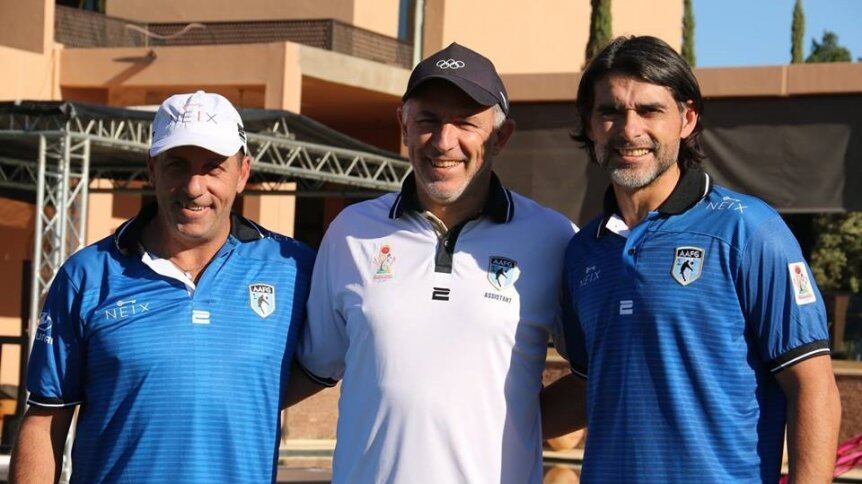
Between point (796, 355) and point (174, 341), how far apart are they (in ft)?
5.85

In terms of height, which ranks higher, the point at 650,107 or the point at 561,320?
the point at 650,107

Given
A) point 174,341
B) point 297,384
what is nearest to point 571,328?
point 297,384

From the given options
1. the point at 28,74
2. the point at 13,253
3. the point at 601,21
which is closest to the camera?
the point at 28,74

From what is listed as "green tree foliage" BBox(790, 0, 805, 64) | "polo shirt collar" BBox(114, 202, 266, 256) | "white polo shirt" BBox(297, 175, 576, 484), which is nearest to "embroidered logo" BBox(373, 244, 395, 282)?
"white polo shirt" BBox(297, 175, 576, 484)

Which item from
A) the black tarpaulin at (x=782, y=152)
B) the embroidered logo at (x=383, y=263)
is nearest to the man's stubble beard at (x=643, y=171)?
the embroidered logo at (x=383, y=263)

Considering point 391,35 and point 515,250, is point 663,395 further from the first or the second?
point 391,35

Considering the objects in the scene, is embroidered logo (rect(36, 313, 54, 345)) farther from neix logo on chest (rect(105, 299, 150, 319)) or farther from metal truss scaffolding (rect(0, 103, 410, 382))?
metal truss scaffolding (rect(0, 103, 410, 382))

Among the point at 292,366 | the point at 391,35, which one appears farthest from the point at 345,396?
the point at 391,35

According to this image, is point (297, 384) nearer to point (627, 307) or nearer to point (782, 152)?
point (627, 307)

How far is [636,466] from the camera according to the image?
13.2ft

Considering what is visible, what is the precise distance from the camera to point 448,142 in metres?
4.49

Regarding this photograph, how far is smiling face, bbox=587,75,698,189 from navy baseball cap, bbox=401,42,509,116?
395mm

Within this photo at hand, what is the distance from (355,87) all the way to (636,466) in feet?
60.7

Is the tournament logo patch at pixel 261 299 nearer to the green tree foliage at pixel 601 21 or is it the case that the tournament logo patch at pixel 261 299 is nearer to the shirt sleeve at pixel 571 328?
the shirt sleeve at pixel 571 328
